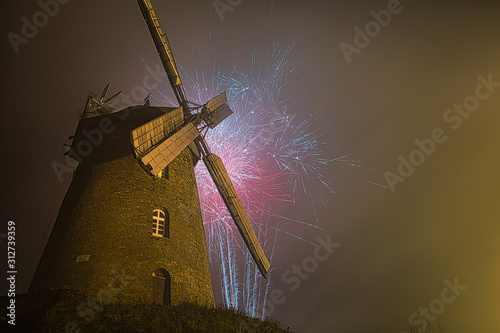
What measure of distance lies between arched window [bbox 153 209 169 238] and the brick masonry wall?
22 cm

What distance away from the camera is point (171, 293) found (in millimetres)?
15266

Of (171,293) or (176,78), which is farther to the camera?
(176,78)

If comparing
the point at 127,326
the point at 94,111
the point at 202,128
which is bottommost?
the point at 127,326

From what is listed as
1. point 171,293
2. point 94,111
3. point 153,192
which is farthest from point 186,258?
point 94,111

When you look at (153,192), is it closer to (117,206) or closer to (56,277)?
(117,206)

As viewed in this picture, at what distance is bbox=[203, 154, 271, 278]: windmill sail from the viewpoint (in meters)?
20.5

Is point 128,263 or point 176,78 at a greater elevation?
point 176,78

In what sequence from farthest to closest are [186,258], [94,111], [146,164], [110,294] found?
[94,111] < [186,258] < [146,164] < [110,294]

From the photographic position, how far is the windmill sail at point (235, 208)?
2054 centimetres

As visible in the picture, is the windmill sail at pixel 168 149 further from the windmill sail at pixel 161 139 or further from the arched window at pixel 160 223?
the arched window at pixel 160 223

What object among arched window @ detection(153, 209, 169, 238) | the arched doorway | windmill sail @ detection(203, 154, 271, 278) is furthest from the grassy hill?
windmill sail @ detection(203, 154, 271, 278)

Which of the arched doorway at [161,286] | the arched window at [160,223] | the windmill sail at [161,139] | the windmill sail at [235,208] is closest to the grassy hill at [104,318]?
the arched doorway at [161,286]

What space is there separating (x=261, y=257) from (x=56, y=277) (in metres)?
9.82

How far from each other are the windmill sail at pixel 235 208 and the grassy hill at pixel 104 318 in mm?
6232
